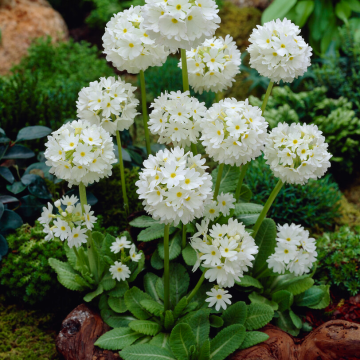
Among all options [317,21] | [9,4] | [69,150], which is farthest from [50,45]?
[69,150]

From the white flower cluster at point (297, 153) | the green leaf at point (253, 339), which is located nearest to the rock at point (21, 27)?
the white flower cluster at point (297, 153)

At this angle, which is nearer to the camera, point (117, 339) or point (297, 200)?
point (117, 339)

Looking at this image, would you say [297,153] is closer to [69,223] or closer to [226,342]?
[226,342]

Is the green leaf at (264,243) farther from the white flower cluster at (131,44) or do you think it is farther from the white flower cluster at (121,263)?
the white flower cluster at (131,44)

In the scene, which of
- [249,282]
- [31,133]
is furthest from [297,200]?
[31,133]

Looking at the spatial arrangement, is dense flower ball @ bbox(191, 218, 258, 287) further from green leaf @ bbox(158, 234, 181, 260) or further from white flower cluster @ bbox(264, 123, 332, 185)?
green leaf @ bbox(158, 234, 181, 260)

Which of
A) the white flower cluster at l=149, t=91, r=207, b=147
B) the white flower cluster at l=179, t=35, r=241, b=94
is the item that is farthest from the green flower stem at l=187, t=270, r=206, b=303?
the white flower cluster at l=179, t=35, r=241, b=94

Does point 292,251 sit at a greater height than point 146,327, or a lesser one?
greater
